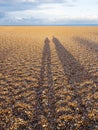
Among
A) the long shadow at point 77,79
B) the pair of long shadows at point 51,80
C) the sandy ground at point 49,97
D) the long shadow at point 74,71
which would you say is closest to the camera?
the sandy ground at point 49,97

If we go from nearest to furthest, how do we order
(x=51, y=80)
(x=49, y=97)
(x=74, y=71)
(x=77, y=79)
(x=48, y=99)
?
(x=48, y=99) < (x=49, y=97) < (x=51, y=80) < (x=77, y=79) < (x=74, y=71)

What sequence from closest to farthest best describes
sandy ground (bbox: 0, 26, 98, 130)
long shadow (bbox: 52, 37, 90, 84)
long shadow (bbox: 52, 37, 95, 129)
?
sandy ground (bbox: 0, 26, 98, 130) → long shadow (bbox: 52, 37, 95, 129) → long shadow (bbox: 52, 37, 90, 84)

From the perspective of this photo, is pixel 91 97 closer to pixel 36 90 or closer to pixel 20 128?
Answer: pixel 36 90

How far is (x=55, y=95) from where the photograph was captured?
50.4ft

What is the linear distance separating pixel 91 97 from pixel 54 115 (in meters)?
3.74

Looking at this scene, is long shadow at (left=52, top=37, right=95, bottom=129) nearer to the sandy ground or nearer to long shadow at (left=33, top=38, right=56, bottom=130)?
the sandy ground

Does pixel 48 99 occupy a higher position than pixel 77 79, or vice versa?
pixel 77 79

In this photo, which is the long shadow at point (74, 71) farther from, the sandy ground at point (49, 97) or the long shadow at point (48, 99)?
the long shadow at point (48, 99)

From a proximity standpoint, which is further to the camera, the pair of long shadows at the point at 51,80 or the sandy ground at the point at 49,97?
the pair of long shadows at the point at 51,80

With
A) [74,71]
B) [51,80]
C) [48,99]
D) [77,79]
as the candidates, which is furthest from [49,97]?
[74,71]

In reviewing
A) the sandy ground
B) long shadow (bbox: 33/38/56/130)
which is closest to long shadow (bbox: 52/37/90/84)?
the sandy ground

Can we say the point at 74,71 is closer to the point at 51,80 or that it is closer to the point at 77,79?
the point at 77,79

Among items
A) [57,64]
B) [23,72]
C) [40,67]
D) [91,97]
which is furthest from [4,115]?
[57,64]

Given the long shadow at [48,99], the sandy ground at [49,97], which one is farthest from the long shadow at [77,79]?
the long shadow at [48,99]
